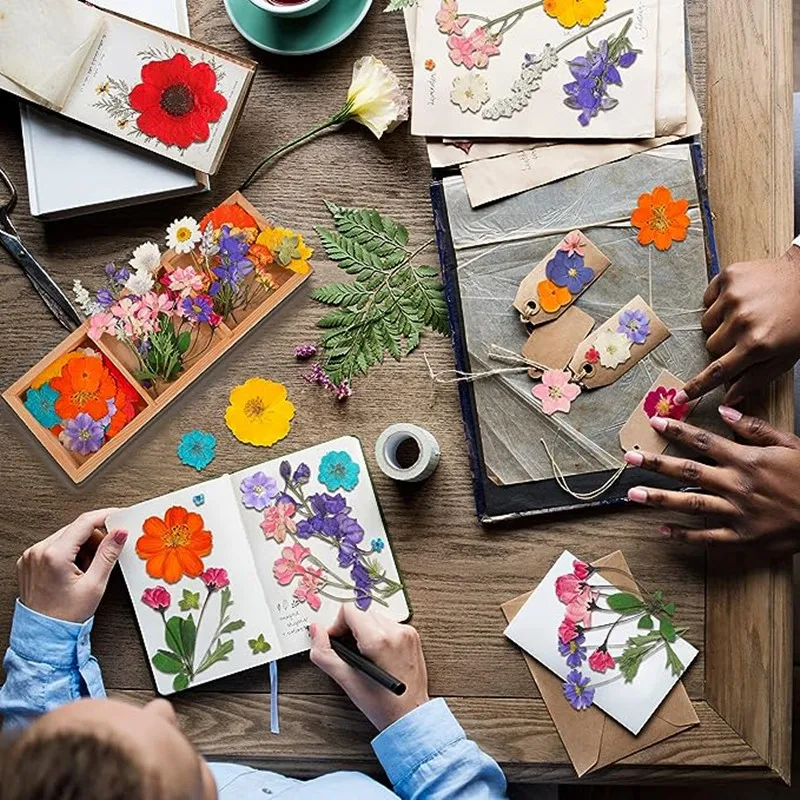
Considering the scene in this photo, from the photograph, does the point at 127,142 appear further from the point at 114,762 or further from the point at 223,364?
the point at 114,762

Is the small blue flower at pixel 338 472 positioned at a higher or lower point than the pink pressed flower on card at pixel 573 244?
lower

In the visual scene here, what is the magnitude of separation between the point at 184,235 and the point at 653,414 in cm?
57

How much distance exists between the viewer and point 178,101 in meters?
1.11

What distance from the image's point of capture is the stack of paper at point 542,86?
1.07 metres

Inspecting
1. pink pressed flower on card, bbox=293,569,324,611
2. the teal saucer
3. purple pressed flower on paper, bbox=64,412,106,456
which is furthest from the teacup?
pink pressed flower on card, bbox=293,569,324,611

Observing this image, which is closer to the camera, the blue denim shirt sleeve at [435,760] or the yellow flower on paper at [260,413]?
the blue denim shirt sleeve at [435,760]

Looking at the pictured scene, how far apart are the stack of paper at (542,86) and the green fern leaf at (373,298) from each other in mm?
106

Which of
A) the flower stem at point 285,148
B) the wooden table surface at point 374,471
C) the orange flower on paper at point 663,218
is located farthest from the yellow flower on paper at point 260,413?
the orange flower on paper at point 663,218

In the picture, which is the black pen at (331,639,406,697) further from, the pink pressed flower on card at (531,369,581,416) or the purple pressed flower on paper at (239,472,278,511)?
the pink pressed flower on card at (531,369,581,416)

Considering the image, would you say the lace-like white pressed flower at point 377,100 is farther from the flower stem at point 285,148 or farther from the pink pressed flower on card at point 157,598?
the pink pressed flower on card at point 157,598

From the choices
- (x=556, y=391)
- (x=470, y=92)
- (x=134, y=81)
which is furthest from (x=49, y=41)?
(x=556, y=391)

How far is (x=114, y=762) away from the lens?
758mm

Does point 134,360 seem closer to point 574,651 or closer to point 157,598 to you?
point 157,598

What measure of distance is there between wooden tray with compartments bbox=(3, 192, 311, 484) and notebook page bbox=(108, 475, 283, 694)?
81mm
